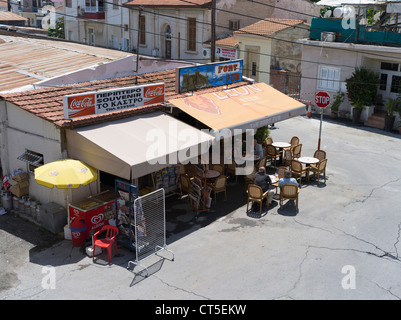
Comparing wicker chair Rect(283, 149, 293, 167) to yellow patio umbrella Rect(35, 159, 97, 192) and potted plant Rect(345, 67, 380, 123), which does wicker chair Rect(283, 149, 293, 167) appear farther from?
potted plant Rect(345, 67, 380, 123)

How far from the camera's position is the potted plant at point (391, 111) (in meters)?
22.0

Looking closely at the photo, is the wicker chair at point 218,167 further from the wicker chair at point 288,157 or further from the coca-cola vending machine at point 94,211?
the coca-cola vending machine at point 94,211

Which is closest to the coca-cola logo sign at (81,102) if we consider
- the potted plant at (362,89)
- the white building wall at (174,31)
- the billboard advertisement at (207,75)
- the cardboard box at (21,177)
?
the cardboard box at (21,177)

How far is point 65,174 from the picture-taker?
11164 mm

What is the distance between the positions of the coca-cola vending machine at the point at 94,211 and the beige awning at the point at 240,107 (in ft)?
11.8

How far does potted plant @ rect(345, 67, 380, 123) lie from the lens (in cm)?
2341

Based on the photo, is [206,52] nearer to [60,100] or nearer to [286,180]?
[286,180]

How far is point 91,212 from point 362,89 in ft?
54.4

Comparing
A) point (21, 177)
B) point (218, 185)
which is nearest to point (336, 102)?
point (218, 185)

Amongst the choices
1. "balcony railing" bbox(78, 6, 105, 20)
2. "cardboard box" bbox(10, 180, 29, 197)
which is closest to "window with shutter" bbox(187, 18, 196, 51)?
"balcony railing" bbox(78, 6, 105, 20)

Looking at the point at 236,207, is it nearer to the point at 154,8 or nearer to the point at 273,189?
the point at 273,189

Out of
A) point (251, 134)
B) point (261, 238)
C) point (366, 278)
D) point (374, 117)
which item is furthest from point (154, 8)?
point (366, 278)

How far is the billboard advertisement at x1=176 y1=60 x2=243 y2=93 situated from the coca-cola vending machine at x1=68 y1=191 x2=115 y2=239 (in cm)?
459

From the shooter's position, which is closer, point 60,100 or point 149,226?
point 149,226
